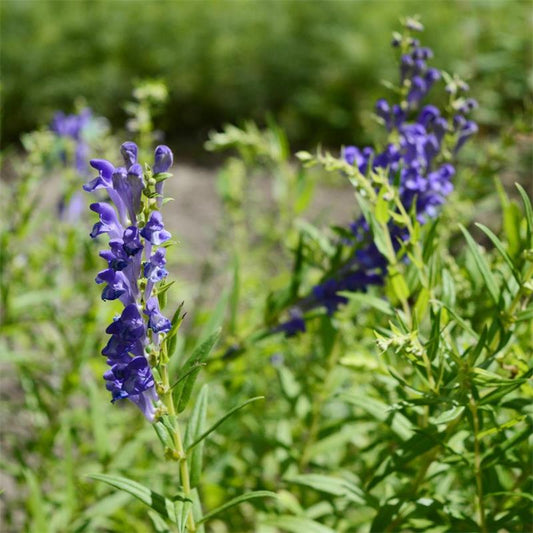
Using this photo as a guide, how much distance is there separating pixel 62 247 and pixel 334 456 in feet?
3.50

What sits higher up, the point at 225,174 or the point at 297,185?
the point at 225,174

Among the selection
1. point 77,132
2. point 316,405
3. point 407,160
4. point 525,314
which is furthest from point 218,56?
point 525,314

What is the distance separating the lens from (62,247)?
8.33 feet

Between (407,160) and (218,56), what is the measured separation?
239 inches

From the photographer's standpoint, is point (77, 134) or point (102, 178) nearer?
point (102, 178)

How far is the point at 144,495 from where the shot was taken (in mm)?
1221

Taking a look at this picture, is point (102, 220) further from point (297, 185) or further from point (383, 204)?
point (297, 185)

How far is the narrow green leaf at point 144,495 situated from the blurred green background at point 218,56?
6.07m

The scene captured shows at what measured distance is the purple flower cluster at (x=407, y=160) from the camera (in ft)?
5.33

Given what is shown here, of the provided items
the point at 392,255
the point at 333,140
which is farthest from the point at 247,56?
the point at 392,255

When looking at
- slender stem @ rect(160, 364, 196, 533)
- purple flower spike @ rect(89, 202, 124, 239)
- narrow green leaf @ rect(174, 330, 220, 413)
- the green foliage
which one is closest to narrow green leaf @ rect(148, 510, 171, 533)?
the green foliage

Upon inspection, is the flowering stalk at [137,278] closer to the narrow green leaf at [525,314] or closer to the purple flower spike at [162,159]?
the purple flower spike at [162,159]

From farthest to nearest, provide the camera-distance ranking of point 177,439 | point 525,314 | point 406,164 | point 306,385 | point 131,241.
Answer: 1. point 306,385
2. point 406,164
3. point 525,314
4. point 177,439
5. point 131,241

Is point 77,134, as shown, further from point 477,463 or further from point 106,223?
point 477,463
